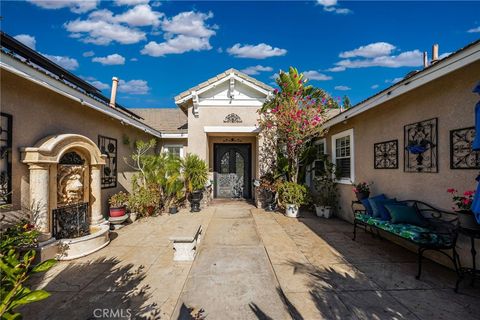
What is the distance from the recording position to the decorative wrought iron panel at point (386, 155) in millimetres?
5078

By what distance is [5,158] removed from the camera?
3.69 m

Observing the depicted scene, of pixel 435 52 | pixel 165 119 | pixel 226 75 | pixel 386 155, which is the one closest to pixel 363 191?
pixel 386 155

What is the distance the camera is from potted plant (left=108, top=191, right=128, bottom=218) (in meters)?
6.28

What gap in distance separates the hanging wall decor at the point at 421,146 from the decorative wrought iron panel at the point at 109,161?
27.3ft

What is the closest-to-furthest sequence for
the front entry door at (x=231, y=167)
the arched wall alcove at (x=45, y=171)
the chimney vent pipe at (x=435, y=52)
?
the arched wall alcove at (x=45, y=171) → the chimney vent pipe at (x=435, y=52) → the front entry door at (x=231, y=167)

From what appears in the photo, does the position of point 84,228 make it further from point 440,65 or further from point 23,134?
point 440,65

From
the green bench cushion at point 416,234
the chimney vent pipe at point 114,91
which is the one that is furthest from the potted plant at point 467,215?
the chimney vent pipe at point 114,91

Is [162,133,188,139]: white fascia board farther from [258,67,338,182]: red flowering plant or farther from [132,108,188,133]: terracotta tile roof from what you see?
[258,67,338,182]: red flowering plant

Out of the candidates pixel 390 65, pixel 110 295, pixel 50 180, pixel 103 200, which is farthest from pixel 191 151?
pixel 390 65

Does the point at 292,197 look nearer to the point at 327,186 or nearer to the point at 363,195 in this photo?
the point at 327,186

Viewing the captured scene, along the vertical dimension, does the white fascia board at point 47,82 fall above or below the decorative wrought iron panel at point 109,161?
above

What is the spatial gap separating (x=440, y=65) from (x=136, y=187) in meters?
8.93

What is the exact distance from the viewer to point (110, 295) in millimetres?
3055

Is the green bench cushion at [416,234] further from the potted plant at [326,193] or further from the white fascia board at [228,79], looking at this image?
the white fascia board at [228,79]
